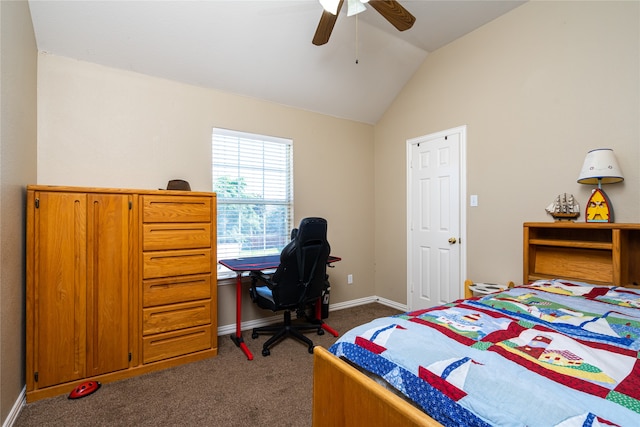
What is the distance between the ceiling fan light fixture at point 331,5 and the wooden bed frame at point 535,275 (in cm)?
189

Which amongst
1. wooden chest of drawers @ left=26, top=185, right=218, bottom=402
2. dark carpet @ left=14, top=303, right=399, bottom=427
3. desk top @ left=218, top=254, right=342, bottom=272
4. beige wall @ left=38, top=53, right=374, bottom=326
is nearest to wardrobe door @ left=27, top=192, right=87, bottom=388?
wooden chest of drawers @ left=26, top=185, right=218, bottom=402

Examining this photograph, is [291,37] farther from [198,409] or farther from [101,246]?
[198,409]

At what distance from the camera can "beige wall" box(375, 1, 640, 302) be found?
2.17m

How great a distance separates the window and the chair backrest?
0.84 meters

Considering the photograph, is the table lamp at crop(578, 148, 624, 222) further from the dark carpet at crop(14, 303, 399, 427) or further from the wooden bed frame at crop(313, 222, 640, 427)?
the dark carpet at crop(14, 303, 399, 427)

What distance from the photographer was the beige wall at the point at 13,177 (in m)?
1.66

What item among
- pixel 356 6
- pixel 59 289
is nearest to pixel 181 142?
pixel 59 289

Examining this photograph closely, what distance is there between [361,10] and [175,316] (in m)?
2.63

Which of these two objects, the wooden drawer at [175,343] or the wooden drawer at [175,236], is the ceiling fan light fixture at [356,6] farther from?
the wooden drawer at [175,343]

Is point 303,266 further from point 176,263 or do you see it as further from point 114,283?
point 114,283

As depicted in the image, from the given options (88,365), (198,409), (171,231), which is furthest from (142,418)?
(171,231)

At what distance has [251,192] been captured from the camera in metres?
3.33

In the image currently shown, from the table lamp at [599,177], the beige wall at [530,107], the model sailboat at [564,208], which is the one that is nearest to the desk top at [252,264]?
the beige wall at [530,107]

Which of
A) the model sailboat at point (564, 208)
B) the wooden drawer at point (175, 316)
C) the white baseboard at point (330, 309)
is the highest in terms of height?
the model sailboat at point (564, 208)
